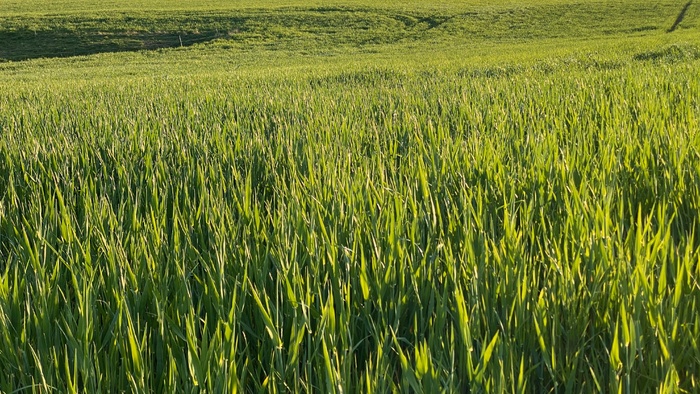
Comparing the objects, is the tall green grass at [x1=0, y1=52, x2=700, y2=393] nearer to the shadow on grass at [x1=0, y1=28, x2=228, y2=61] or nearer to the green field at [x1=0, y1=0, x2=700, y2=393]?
the green field at [x1=0, y1=0, x2=700, y2=393]

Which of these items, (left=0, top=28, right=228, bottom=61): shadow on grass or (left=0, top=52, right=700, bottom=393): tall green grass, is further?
(left=0, top=28, right=228, bottom=61): shadow on grass

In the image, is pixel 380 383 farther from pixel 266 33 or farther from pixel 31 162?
pixel 266 33

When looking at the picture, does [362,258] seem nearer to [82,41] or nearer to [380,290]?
[380,290]

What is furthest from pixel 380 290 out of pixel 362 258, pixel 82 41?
pixel 82 41

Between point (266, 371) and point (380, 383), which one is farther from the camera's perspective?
point (266, 371)

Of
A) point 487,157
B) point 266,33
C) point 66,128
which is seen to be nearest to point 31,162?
point 66,128

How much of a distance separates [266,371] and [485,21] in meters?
32.1

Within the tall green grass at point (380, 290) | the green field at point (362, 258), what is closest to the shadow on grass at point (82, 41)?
the green field at point (362, 258)

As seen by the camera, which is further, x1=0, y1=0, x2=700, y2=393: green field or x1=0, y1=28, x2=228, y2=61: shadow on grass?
x1=0, y1=28, x2=228, y2=61: shadow on grass

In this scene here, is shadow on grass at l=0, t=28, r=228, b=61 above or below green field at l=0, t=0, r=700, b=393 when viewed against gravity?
below

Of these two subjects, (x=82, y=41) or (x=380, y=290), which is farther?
(x=82, y=41)

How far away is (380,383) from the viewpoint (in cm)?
95

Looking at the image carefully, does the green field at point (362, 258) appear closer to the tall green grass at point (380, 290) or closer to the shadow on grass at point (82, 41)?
the tall green grass at point (380, 290)

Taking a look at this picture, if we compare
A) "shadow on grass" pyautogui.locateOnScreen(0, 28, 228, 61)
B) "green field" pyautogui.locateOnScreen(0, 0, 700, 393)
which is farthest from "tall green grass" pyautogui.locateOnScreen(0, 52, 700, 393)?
"shadow on grass" pyautogui.locateOnScreen(0, 28, 228, 61)
